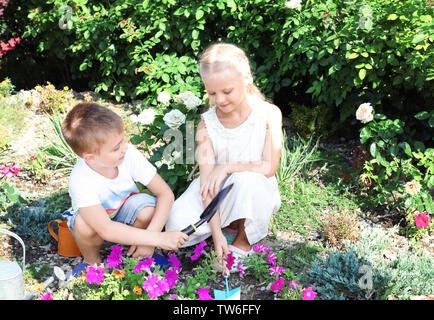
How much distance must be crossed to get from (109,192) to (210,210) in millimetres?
548

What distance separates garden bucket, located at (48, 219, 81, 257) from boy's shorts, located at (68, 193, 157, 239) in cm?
7

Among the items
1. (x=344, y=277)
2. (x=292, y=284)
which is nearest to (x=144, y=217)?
(x=292, y=284)

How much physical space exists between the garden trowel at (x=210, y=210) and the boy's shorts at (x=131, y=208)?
0.27 metres

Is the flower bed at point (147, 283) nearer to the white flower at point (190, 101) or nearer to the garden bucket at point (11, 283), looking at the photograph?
the garden bucket at point (11, 283)

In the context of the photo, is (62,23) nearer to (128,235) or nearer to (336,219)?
(128,235)

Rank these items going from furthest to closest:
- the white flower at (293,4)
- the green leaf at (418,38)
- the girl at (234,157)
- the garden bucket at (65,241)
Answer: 1. the white flower at (293,4)
2. the green leaf at (418,38)
3. the garden bucket at (65,241)
4. the girl at (234,157)

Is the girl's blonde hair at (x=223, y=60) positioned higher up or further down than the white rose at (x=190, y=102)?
higher up

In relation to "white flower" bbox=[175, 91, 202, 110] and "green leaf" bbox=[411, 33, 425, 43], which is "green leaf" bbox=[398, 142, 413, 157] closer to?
"green leaf" bbox=[411, 33, 425, 43]

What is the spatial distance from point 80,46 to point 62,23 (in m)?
0.28

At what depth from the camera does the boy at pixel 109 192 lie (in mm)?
2242

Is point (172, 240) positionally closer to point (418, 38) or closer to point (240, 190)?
point (240, 190)

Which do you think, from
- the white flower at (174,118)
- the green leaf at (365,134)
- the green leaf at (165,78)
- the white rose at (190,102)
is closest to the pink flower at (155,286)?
the white flower at (174,118)

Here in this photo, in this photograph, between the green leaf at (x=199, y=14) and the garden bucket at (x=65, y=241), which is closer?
the garden bucket at (x=65, y=241)
